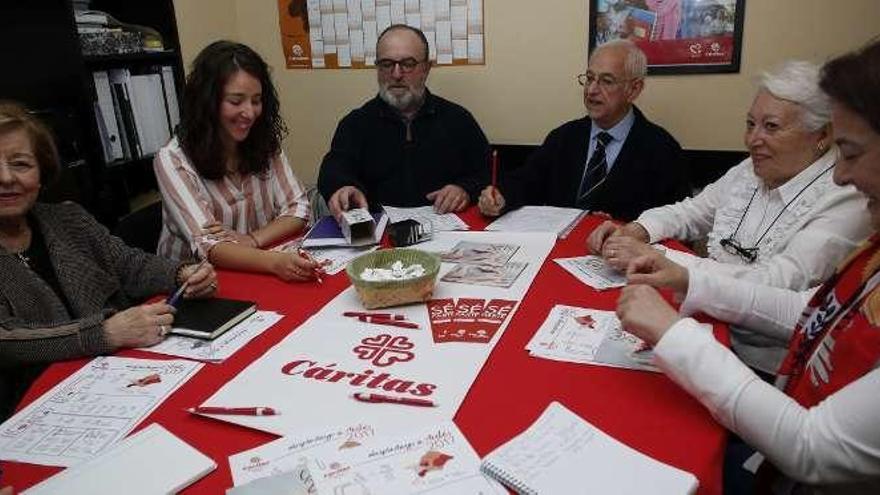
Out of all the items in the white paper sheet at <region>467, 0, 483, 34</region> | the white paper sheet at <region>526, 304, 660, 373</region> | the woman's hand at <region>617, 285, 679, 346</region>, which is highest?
the white paper sheet at <region>467, 0, 483, 34</region>

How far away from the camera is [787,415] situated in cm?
89

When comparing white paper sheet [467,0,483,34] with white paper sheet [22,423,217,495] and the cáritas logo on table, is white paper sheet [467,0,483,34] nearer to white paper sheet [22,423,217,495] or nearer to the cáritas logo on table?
the cáritas logo on table

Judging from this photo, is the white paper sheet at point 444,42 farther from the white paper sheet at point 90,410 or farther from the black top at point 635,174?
the white paper sheet at point 90,410

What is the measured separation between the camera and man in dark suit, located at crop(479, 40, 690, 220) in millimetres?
2404

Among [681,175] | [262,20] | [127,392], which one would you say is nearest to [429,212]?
[681,175]

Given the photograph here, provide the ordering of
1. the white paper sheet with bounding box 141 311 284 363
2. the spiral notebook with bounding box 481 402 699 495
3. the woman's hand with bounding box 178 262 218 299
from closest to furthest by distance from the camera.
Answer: the spiral notebook with bounding box 481 402 699 495 < the white paper sheet with bounding box 141 311 284 363 < the woman's hand with bounding box 178 262 218 299

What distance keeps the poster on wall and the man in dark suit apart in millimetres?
695

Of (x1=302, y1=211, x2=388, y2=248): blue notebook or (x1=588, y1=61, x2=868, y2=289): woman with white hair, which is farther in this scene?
(x1=302, y1=211, x2=388, y2=248): blue notebook

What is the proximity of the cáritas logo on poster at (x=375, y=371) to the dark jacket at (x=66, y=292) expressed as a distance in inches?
17.1

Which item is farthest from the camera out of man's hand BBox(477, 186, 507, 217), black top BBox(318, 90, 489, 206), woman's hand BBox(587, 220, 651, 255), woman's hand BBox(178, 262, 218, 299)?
black top BBox(318, 90, 489, 206)

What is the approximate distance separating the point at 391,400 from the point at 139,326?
60 centimetres

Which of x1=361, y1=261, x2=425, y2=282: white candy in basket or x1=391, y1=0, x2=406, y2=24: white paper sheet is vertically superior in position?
x1=391, y1=0, x2=406, y2=24: white paper sheet

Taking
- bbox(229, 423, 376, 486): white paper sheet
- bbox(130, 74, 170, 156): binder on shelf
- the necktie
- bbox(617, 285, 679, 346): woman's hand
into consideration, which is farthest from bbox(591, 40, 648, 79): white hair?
bbox(229, 423, 376, 486): white paper sheet

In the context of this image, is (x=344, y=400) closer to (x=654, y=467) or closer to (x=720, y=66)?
(x=654, y=467)
